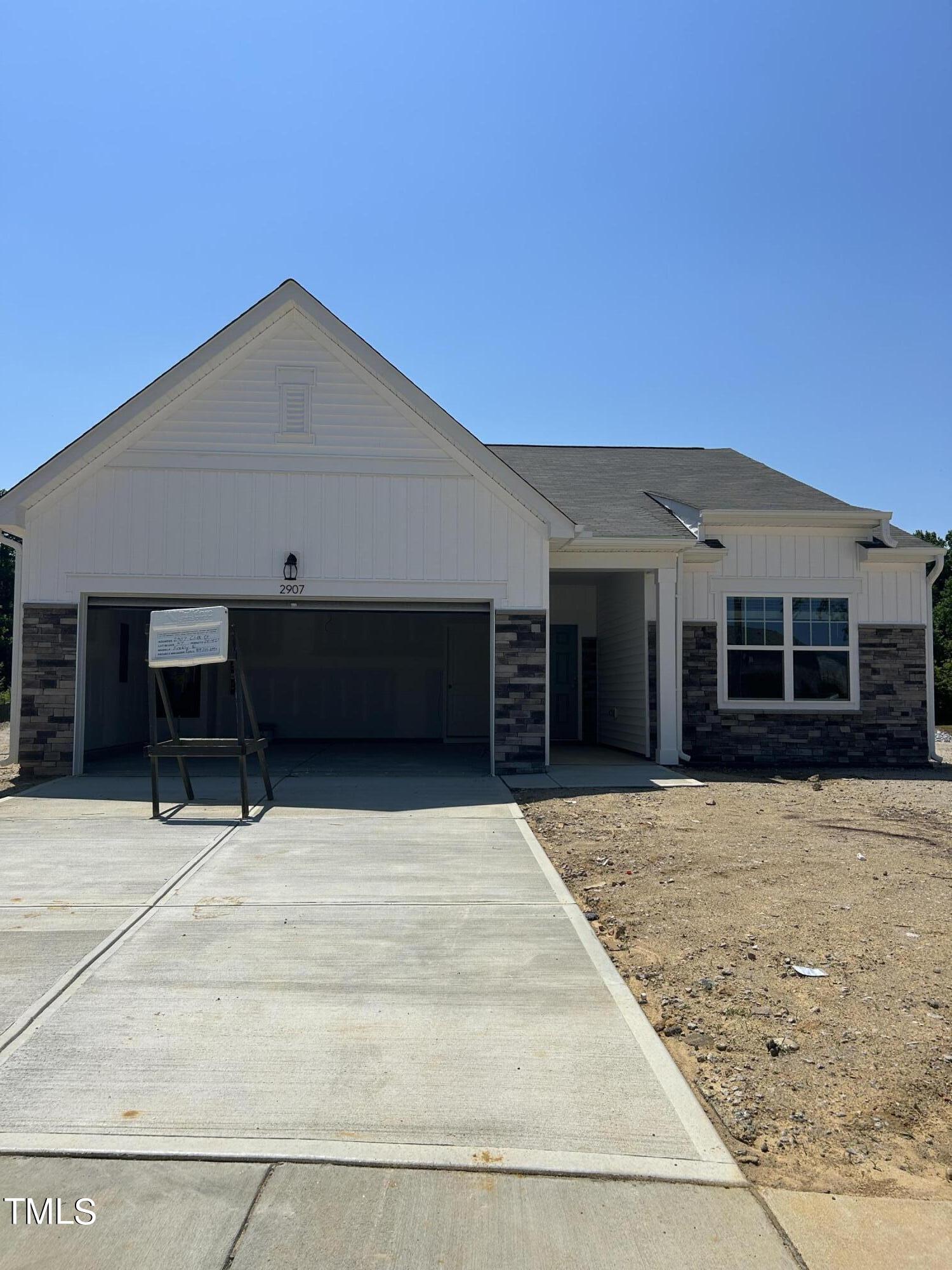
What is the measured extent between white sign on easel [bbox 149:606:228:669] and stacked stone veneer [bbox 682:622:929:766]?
782 cm

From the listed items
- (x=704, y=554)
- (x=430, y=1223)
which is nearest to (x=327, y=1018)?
(x=430, y=1223)

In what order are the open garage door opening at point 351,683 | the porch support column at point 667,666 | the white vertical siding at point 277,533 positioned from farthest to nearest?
the open garage door opening at point 351,683, the porch support column at point 667,666, the white vertical siding at point 277,533

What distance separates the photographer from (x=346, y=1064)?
13.0 feet

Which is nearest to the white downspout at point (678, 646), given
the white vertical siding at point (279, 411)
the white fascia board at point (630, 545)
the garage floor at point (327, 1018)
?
the white fascia board at point (630, 545)

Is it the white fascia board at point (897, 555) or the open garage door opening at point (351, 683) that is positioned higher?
the white fascia board at point (897, 555)

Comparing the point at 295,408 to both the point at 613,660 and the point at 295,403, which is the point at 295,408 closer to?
the point at 295,403

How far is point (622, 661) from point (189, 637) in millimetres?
8397

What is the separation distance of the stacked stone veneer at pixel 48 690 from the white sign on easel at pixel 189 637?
3343 mm

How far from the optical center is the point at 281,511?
13102 mm

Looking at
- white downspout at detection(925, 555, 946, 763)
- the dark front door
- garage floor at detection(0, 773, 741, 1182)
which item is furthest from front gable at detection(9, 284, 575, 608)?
white downspout at detection(925, 555, 946, 763)

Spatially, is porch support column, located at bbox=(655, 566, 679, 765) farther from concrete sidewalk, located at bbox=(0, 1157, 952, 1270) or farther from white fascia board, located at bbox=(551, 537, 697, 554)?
concrete sidewalk, located at bbox=(0, 1157, 952, 1270)

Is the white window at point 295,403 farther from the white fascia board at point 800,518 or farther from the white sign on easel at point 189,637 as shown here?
the white fascia board at point 800,518

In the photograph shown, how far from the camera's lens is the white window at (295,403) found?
43.1ft

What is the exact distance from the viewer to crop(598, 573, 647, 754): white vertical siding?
15242 millimetres
